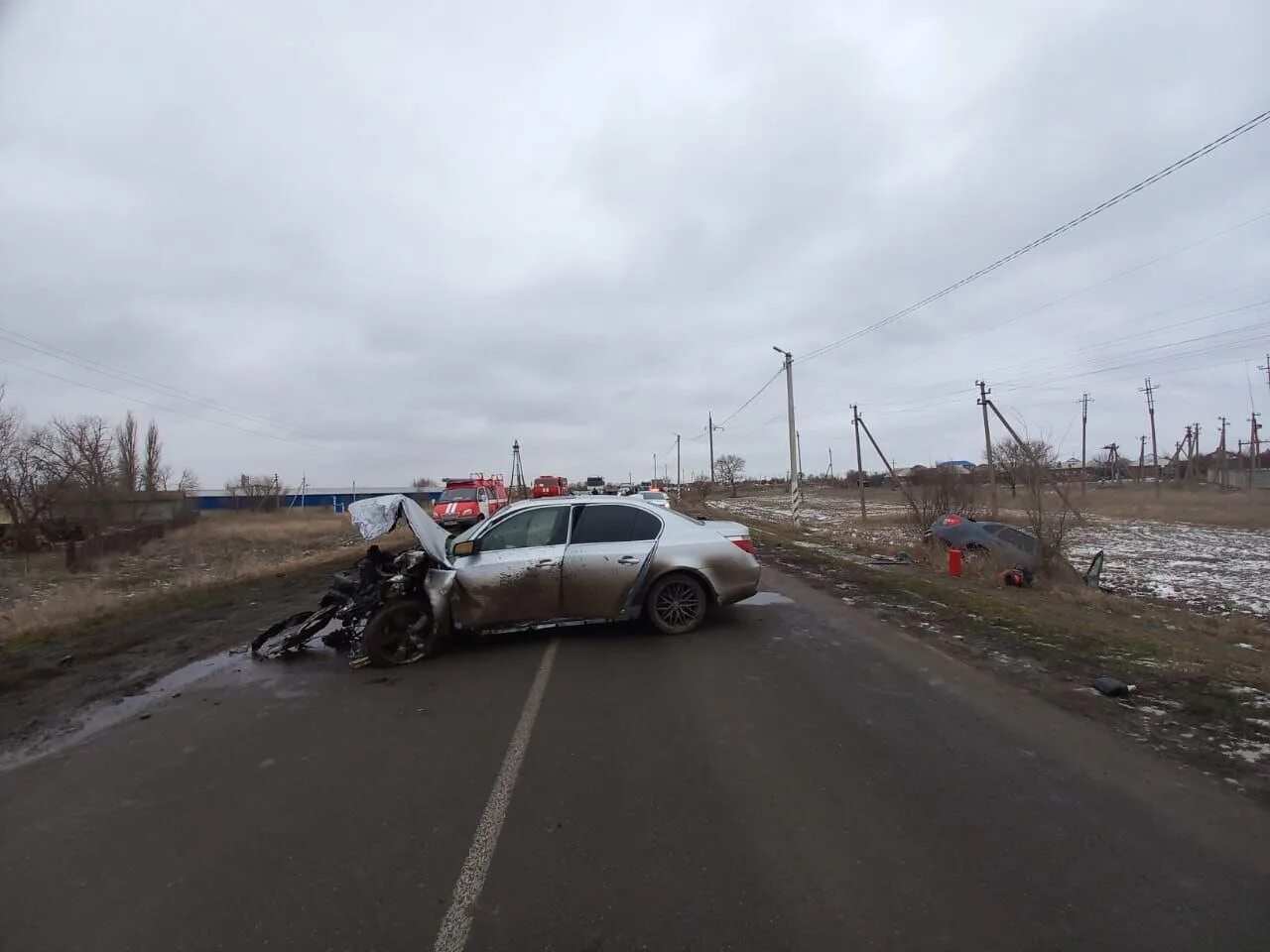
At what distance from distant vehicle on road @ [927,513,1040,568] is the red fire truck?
13890mm

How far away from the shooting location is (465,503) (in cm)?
2498

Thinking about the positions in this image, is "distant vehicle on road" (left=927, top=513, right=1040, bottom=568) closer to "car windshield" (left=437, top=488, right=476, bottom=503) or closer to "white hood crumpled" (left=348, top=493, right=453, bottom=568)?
"white hood crumpled" (left=348, top=493, right=453, bottom=568)

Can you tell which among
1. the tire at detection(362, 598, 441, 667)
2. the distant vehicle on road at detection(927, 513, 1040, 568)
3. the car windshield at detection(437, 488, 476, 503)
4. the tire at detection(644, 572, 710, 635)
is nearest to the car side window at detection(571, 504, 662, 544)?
the tire at detection(644, 572, 710, 635)

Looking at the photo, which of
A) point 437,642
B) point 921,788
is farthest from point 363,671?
point 921,788

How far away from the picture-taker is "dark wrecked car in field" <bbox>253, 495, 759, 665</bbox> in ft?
23.2

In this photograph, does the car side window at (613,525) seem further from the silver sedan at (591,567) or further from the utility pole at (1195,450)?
the utility pole at (1195,450)

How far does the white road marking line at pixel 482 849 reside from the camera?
2.70 metres

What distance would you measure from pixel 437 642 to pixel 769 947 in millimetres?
5374

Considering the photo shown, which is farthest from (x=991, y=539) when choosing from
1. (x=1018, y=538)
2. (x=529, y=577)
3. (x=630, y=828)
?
(x=630, y=828)

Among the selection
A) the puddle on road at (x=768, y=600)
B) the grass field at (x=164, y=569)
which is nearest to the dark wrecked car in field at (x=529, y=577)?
the puddle on road at (x=768, y=600)

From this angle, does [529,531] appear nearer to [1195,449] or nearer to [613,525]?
[613,525]

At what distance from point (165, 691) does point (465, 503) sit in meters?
18.8

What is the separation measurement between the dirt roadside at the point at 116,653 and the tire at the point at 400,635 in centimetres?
217

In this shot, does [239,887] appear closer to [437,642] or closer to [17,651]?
[437,642]
